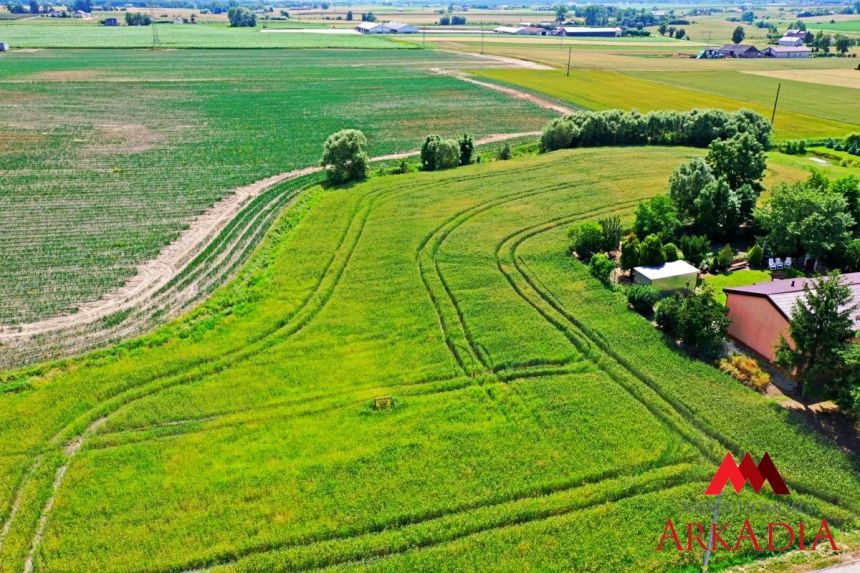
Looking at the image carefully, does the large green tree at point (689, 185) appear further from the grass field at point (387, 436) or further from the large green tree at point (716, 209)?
the grass field at point (387, 436)

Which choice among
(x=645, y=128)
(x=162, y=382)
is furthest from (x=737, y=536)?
(x=645, y=128)

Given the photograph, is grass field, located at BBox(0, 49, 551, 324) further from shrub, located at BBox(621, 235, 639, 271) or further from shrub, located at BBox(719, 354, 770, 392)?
shrub, located at BBox(719, 354, 770, 392)

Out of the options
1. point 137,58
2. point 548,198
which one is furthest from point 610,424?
point 137,58

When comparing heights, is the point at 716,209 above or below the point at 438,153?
below

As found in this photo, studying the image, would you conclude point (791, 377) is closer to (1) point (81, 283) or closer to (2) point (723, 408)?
(2) point (723, 408)

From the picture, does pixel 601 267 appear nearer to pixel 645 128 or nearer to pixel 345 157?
pixel 345 157

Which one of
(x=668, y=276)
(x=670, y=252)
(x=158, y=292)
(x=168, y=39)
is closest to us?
(x=668, y=276)

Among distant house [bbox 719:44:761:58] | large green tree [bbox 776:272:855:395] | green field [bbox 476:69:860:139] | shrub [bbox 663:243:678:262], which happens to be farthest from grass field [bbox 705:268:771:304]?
distant house [bbox 719:44:761:58]
